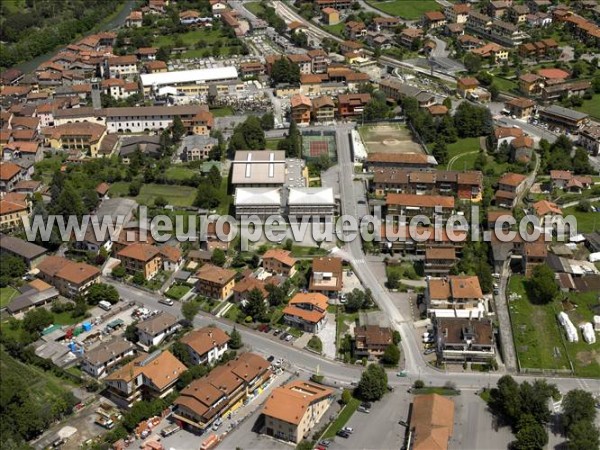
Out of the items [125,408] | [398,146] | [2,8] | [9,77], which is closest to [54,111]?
[9,77]

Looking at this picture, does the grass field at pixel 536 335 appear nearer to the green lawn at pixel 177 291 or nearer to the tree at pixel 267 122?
the green lawn at pixel 177 291

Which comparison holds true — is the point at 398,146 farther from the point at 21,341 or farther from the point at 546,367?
the point at 21,341

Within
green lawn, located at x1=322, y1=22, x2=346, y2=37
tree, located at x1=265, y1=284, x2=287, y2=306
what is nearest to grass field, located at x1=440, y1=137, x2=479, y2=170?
tree, located at x1=265, y1=284, x2=287, y2=306

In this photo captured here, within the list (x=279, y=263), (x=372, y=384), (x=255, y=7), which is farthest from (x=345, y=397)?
(x=255, y=7)

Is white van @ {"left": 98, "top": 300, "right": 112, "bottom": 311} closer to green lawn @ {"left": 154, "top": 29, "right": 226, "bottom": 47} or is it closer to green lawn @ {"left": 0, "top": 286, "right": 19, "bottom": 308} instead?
green lawn @ {"left": 0, "top": 286, "right": 19, "bottom": 308}

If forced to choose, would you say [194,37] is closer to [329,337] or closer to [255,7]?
[255,7]
